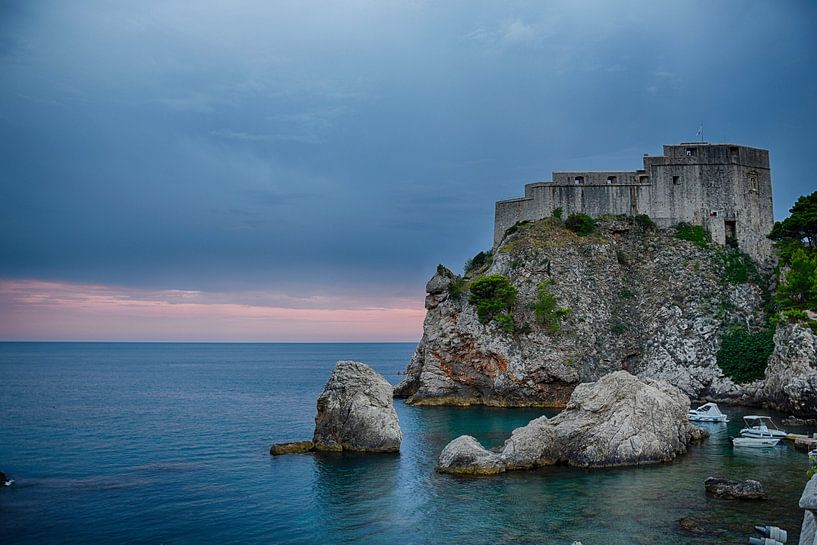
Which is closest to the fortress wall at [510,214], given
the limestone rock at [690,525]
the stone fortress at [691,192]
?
the stone fortress at [691,192]

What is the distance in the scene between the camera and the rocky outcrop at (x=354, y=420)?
1486 inches

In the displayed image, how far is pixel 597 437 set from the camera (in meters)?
34.2

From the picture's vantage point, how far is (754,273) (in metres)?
62.1

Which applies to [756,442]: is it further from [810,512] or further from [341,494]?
[810,512]

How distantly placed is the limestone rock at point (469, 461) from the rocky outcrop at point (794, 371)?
28058 millimetres

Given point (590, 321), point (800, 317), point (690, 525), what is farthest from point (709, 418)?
point (690, 525)

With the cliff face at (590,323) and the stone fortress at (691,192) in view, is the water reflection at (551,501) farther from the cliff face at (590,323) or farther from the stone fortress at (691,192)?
the stone fortress at (691,192)

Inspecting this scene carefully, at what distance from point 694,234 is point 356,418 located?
44505 millimetres

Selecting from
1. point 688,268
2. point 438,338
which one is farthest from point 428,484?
point 688,268

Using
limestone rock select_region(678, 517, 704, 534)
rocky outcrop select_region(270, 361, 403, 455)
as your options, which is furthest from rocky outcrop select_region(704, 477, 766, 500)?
rocky outcrop select_region(270, 361, 403, 455)

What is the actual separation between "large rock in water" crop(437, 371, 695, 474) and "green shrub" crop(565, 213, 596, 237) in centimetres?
3107

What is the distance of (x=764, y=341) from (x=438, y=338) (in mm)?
28980

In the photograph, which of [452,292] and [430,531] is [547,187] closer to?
[452,292]

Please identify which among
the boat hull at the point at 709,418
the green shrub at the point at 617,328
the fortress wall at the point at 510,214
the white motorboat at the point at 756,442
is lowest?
the white motorboat at the point at 756,442
